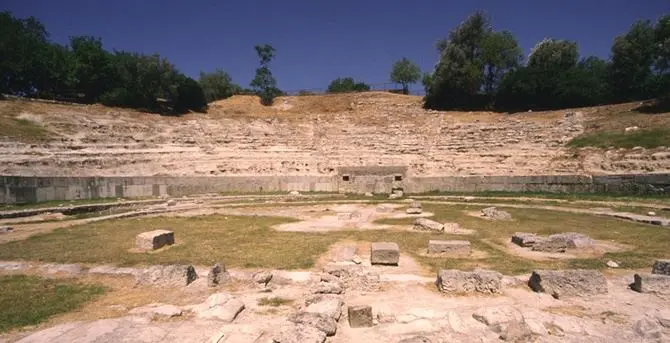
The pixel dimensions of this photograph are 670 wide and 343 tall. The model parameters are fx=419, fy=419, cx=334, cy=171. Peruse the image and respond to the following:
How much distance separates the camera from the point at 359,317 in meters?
5.52

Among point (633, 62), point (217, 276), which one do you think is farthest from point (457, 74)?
point (217, 276)

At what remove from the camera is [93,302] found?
658cm

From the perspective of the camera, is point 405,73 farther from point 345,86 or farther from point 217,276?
point 217,276

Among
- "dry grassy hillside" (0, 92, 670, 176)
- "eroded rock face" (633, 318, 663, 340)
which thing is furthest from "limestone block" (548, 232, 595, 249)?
"dry grassy hillside" (0, 92, 670, 176)

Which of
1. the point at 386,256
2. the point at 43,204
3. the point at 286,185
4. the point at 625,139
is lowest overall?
the point at 386,256

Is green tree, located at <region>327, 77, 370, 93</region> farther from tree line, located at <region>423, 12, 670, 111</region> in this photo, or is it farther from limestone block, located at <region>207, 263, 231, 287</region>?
limestone block, located at <region>207, 263, 231, 287</region>

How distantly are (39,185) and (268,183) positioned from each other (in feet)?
37.5

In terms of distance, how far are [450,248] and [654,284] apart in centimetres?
364

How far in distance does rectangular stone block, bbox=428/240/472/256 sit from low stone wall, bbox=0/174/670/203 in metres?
15.1

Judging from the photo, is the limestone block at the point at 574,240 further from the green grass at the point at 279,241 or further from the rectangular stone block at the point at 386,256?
the rectangular stone block at the point at 386,256

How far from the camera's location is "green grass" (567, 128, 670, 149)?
22.2 meters

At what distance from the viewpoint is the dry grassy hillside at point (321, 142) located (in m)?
23.1

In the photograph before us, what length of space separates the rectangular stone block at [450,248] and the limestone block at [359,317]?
164 inches

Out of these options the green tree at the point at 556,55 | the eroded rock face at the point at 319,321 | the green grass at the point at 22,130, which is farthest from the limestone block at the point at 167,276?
the green tree at the point at 556,55
